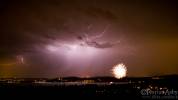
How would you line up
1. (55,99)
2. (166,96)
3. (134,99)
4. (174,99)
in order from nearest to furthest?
(174,99) → (166,96) → (134,99) → (55,99)

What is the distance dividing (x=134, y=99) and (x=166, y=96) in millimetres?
10243

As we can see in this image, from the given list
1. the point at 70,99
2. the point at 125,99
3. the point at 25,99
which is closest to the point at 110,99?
the point at 125,99

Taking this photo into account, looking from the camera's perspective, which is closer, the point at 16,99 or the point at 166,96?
the point at 166,96

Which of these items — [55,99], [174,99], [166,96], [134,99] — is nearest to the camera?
[174,99]

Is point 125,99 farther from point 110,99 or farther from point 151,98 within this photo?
point 151,98

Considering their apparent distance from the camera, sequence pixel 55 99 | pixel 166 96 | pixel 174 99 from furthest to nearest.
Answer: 1. pixel 55 99
2. pixel 166 96
3. pixel 174 99

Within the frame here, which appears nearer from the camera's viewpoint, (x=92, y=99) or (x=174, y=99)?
(x=174, y=99)

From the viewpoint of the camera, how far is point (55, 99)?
3290 inches

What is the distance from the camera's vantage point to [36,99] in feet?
270

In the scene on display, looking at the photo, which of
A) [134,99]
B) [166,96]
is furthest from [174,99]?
[134,99]

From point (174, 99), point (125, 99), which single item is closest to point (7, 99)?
point (125, 99)

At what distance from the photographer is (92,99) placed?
8325cm

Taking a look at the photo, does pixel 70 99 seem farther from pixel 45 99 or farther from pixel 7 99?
pixel 7 99

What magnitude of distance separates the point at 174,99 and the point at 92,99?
81.1 ft
